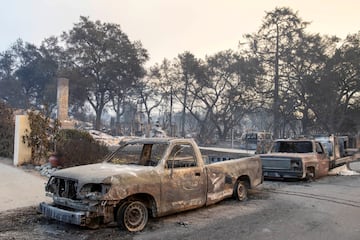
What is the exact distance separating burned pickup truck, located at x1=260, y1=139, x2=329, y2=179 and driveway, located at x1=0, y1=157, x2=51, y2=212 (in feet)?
25.8

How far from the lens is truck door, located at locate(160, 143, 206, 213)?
7.34 meters

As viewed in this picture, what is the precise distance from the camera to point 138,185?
22.2 feet

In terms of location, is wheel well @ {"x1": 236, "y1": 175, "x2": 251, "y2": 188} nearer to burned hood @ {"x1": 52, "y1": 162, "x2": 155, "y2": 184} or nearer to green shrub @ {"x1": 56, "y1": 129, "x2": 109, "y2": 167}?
burned hood @ {"x1": 52, "y1": 162, "x2": 155, "y2": 184}

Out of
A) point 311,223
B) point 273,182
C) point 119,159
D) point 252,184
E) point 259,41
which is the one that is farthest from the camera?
point 259,41

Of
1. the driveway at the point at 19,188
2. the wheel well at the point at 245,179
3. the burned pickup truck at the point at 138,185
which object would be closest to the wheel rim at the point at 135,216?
the burned pickup truck at the point at 138,185

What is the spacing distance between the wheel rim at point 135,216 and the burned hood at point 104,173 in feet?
1.75

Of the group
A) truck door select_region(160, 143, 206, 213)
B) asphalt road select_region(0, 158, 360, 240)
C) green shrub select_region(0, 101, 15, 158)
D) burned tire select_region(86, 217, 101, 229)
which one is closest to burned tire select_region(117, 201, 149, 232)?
asphalt road select_region(0, 158, 360, 240)

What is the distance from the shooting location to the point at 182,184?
7645 mm

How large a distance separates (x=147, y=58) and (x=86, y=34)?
26.2 ft

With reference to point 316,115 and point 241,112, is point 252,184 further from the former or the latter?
point 241,112

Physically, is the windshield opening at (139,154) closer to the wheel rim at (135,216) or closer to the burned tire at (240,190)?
the wheel rim at (135,216)

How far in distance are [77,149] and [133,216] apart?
27.0 ft

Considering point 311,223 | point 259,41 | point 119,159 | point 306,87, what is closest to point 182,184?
point 119,159

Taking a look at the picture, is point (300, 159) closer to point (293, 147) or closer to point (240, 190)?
point (293, 147)
